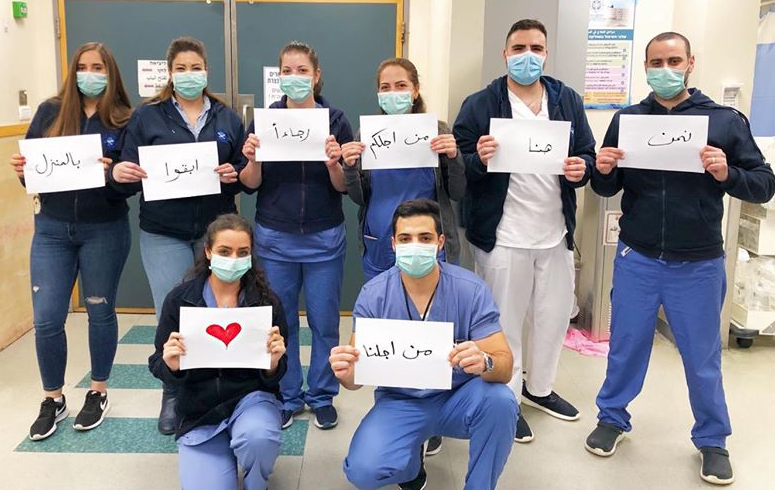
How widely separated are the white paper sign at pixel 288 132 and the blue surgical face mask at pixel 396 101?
0.75ft

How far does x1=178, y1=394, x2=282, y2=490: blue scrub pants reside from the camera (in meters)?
2.18

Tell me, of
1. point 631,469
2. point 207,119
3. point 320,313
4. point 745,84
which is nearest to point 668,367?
point 631,469

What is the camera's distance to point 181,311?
2176 mm

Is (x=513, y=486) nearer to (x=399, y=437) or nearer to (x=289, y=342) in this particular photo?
(x=399, y=437)

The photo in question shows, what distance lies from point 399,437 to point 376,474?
13cm

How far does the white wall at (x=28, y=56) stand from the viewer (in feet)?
12.5

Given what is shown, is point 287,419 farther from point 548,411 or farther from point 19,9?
point 19,9

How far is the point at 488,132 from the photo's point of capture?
9.29ft

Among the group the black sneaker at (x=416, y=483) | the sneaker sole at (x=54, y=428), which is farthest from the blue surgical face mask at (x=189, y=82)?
the black sneaker at (x=416, y=483)

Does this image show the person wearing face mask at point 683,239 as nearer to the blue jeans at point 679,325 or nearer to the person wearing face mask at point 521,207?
the blue jeans at point 679,325

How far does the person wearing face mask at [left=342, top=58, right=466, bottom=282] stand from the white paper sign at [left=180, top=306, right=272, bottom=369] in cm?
67

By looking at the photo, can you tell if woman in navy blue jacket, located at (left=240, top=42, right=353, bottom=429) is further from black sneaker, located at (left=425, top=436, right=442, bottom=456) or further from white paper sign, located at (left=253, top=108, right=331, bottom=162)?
black sneaker, located at (left=425, top=436, right=442, bottom=456)

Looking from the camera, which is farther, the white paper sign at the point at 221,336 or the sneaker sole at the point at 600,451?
the sneaker sole at the point at 600,451

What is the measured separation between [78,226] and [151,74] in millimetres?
1739
